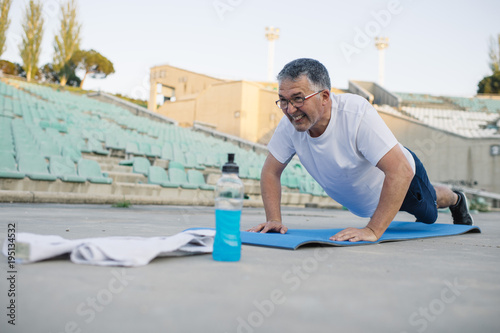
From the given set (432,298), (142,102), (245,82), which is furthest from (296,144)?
(142,102)

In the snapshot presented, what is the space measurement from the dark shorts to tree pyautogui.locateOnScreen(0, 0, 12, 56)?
38679 mm

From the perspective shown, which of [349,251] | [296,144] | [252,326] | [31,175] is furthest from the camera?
[31,175]

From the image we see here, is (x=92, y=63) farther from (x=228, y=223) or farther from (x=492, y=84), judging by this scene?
(x=228, y=223)

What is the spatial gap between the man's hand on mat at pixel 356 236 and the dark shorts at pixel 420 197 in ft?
2.19

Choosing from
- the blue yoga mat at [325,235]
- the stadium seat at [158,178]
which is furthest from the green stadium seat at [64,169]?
the blue yoga mat at [325,235]

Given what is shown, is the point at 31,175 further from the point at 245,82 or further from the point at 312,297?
the point at 245,82

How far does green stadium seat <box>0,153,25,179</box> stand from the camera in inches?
204

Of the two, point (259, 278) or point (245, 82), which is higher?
point (245, 82)

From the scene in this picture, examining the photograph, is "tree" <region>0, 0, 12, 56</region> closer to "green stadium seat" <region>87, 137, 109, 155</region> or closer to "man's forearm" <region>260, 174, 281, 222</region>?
"green stadium seat" <region>87, 137, 109, 155</region>

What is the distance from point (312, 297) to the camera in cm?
116

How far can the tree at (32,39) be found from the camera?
119 feet

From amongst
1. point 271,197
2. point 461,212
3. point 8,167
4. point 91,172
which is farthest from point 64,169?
point 461,212

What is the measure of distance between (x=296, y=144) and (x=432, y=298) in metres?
1.62

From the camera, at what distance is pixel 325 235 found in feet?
8.54
